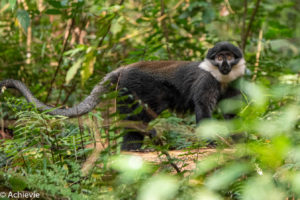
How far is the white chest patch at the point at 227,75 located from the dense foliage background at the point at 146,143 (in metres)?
0.31

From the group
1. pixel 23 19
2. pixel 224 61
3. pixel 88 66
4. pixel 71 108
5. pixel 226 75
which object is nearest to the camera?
pixel 88 66

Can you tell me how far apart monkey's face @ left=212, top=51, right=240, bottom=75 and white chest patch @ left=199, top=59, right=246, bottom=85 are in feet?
0.26

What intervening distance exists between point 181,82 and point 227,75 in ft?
2.54

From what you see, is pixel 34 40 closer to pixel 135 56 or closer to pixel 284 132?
pixel 135 56

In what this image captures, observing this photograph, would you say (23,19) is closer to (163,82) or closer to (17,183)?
(163,82)

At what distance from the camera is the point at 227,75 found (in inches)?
227

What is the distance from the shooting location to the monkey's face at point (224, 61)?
5634mm

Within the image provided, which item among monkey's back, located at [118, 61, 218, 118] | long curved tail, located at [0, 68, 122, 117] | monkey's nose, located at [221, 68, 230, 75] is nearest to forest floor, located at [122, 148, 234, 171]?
long curved tail, located at [0, 68, 122, 117]

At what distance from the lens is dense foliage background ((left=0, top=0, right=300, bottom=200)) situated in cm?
148

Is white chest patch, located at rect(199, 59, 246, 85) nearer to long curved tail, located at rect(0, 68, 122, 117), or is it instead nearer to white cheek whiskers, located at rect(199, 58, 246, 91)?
white cheek whiskers, located at rect(199, 58, 246, 91)

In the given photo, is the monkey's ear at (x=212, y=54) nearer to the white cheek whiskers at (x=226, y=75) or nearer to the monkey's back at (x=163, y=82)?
the white cheek whiskers at (x=226, y=75)

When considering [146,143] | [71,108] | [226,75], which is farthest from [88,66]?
[226,75]

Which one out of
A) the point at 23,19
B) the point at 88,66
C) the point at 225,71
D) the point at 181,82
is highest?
the point at 23,19

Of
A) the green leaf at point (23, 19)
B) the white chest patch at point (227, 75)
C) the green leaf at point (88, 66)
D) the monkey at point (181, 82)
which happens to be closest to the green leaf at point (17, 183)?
the green leaf at point (88, 66)
